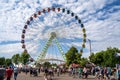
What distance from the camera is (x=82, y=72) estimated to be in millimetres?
42500

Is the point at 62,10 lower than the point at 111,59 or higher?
higher

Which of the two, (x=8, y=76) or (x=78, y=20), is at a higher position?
(x=78, y=20)

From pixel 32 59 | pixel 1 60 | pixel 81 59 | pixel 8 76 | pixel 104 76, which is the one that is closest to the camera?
pixel 8 76

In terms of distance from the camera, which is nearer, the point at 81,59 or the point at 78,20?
the point at 78,20

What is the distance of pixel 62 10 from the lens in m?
64.0

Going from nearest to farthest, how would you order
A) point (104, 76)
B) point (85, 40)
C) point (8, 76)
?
point (8, 76)
point (104, 76)
point (85, 40)

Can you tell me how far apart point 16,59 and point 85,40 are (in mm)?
88651

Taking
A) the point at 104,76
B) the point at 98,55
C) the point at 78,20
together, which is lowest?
the point at 104,76

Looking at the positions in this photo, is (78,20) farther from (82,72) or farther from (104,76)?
(104,76)

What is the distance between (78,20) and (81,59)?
85.4 ft

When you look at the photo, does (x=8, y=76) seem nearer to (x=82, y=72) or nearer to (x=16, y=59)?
(x=82, y=72)

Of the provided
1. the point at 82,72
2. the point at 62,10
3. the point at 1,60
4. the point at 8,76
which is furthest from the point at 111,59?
the point at 1,60

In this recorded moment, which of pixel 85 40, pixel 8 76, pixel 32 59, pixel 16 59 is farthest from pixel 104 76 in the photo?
pixel 16 59

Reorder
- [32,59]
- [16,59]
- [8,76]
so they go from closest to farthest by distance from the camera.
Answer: [8,76]
[32,59]
[16,59]
